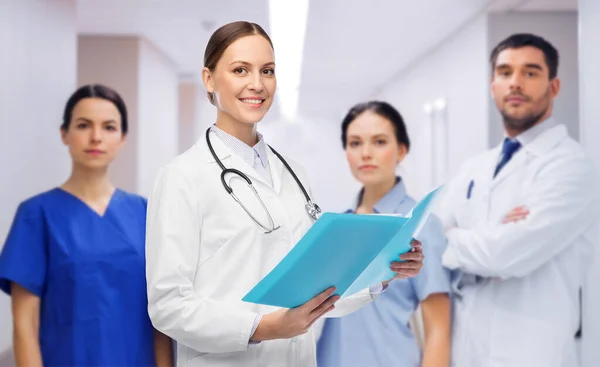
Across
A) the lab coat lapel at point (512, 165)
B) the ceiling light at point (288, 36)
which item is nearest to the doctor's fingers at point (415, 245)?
the lab coat lapel at point (512, 165)

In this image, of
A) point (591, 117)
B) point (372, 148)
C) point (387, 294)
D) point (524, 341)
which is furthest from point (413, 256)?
point (591, 117)

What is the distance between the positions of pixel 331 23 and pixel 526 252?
7.95 ft

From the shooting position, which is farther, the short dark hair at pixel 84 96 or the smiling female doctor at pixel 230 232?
the short dark hair at pixel 84 96

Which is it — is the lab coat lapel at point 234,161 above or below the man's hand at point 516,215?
above

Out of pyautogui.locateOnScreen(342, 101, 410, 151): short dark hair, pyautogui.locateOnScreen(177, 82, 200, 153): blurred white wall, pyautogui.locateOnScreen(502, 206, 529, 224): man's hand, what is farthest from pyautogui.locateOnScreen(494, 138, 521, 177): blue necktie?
pyautogui.locateOnScreen(177, 82, 200, 153): blurred white wall

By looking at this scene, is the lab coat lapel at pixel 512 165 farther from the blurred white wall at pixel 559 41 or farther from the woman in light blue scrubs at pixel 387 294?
the blurred white wall at pixel 559 41

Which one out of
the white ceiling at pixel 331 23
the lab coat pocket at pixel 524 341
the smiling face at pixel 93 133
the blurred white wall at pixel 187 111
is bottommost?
the lab coat pocket at pixel 524 341

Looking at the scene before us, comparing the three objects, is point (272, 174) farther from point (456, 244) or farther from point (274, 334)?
point (456, 244)

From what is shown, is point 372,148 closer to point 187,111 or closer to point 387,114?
point 387,114

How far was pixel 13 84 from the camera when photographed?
2.03 metres

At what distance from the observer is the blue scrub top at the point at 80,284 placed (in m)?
1.53

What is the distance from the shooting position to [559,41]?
3.30m

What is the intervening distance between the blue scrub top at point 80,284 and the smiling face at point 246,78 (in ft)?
2.20

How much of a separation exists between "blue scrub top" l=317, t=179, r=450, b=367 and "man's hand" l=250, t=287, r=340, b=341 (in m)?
0.56
